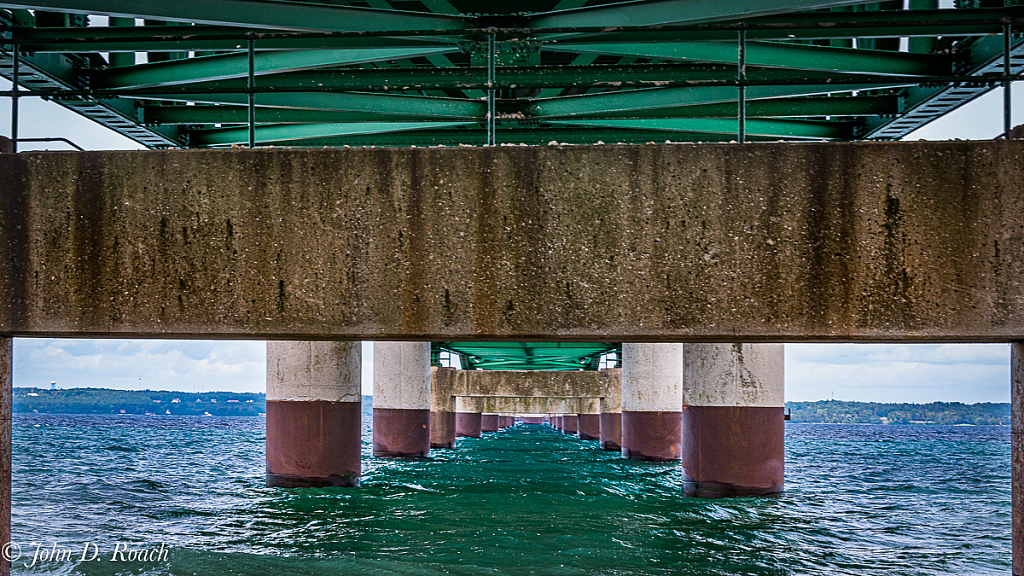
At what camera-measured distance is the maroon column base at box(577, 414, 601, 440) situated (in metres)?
70.4

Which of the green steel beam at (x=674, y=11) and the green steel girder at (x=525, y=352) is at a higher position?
the green steel beam at (x=674, y=11)

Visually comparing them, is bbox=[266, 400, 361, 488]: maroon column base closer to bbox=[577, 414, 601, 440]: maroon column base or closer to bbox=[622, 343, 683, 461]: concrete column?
bbox=[622, 343, 683, 461]: concrete column

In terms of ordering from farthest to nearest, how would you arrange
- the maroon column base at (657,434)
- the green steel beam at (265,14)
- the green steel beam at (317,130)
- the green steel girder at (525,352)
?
the green steel girder at (525,352)
the maroon column base at (657,434)
the green steel beam at (317,130)
the green steel beam at (265,14)

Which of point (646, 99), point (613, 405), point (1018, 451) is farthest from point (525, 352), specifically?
point (1018, 451)

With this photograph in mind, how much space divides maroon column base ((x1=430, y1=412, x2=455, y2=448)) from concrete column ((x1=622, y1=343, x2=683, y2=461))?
13571 millimetres

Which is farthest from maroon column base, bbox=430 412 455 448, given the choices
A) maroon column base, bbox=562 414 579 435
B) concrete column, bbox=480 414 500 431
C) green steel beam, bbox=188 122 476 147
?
maroon column base, bbox=562 414 579 435

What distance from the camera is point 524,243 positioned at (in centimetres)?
641

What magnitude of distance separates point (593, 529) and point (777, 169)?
489 inches

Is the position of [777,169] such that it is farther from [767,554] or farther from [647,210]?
[767,554]

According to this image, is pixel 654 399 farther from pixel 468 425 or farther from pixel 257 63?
pixel 468 425

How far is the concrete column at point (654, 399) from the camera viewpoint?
33188mm

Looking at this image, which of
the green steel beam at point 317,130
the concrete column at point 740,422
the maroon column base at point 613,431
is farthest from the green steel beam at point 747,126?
the maroon column base at point 613,431

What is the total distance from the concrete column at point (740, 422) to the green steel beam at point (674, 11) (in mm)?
10347

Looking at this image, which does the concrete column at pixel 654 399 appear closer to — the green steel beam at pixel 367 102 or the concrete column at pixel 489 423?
the green steel beam at pixel 367 102
